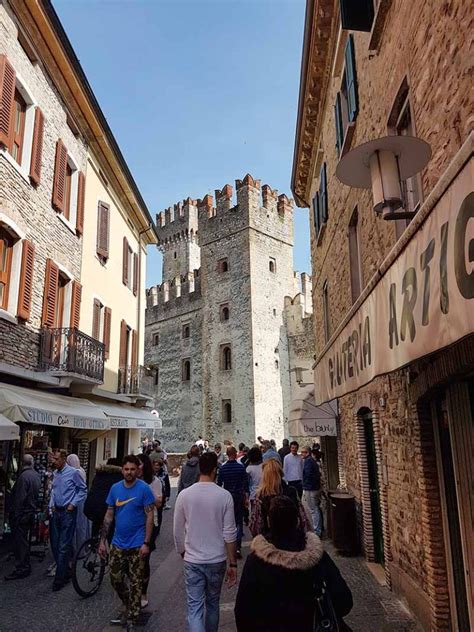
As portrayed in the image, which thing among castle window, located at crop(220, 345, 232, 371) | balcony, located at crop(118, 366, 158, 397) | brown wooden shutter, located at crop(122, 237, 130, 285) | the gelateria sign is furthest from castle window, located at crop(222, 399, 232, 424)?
the gelateria sign

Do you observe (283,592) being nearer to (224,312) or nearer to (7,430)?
(7,430)

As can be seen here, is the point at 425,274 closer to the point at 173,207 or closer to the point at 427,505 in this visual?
the point at 427,505

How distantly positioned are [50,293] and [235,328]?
21490 mm

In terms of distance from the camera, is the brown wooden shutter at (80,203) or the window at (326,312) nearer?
the window at (326,312)

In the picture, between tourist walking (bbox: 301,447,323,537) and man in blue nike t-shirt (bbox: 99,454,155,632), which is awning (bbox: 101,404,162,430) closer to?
tourist walking (bbox: 301,447,323,537)

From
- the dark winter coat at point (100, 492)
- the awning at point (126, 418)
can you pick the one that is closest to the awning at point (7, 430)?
the dark winter coat at point (100, 492)

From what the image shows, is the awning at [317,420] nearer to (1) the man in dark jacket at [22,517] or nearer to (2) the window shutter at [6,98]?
(1) the man in dark jacket at [22,517]

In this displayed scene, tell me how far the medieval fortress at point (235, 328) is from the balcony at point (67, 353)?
1888 centimetres

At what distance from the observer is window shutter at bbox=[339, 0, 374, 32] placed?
6098 mm

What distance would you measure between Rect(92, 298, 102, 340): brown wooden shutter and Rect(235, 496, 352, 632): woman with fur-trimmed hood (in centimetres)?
1193

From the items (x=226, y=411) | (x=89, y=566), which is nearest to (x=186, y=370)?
(x=226, y=411)

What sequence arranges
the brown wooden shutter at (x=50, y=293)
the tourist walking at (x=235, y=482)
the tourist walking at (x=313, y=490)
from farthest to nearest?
the brown wooden shutter at (x=50, y=293)
the tourist walking at (x=313, y=490)
the tourist walking at (x=235, y=482)

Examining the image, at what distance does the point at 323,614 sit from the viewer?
242cm

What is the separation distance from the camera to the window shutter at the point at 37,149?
9.92 metres
